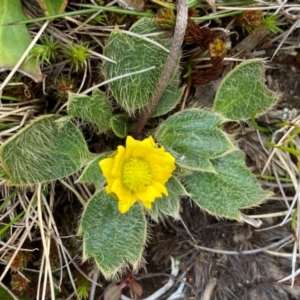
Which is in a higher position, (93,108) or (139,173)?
(93,108)

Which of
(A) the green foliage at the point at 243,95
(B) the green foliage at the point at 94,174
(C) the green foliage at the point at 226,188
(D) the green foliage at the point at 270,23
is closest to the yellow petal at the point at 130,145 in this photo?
(B) the green foliage at the point at 94,174

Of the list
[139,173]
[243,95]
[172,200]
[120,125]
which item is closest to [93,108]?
[120,125]

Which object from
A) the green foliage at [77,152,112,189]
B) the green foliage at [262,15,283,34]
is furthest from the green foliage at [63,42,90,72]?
the green foliage at [262,15,283,34]

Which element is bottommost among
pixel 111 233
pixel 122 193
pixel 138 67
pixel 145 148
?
pixel 111 233

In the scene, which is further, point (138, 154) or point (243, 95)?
point (243, 95)

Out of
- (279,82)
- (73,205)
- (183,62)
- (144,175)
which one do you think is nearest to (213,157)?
(144,175)

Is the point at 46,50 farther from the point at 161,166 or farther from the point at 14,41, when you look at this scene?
the point at 161,166

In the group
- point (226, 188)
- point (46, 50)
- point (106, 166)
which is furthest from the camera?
point (226, 188)

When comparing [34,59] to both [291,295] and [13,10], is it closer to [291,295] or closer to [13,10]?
[13,10]
